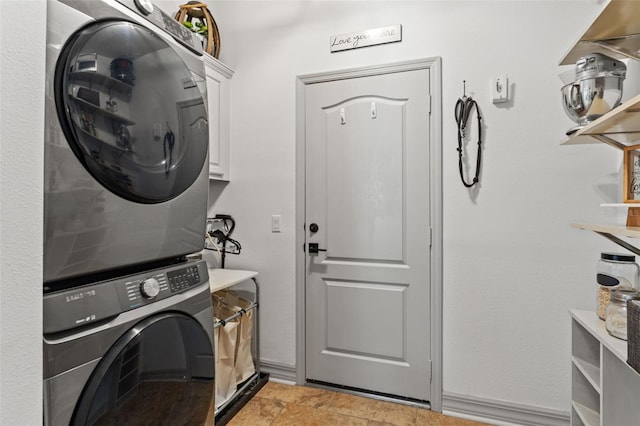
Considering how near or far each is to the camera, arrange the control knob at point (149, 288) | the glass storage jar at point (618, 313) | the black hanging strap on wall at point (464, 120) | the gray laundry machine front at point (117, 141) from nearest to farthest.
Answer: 1. the gray laundry machine front at point (117, 141)
2. the control knob at point (149, 288)
3. the glass storage jar at point (618, 313)
4. the black hanging strap on wall at point (464, 120)

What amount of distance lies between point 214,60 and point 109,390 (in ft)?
6.77

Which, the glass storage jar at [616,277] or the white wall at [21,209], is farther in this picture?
the glass storage jar at [616,277]

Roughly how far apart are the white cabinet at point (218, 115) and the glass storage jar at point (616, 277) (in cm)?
213

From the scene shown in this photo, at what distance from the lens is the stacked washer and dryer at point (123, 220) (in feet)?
2.41

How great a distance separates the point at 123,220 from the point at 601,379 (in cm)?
166

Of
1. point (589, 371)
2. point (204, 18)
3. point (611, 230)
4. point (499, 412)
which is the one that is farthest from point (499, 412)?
point (204, 18)

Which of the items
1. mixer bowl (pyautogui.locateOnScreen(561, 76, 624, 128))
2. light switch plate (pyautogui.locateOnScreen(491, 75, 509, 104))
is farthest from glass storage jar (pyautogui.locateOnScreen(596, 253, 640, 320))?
light switch plate (pyautogui.locateOnScreen(491, 75, 509, 104))

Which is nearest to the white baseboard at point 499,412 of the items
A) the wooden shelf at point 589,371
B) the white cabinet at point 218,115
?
the wooden shelf at point 589,371

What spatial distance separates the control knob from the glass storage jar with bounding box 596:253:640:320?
1675 millimetres

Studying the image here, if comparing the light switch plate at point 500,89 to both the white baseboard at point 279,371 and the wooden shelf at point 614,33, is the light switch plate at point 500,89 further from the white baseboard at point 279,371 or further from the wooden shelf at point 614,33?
the white baseboard at point 279,371

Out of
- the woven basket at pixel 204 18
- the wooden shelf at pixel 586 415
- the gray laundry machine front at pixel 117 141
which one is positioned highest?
the woven basket at pixel 204 18

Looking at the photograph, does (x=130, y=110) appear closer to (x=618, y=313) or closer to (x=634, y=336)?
(x=634, y=336)

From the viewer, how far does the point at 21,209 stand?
625 mm

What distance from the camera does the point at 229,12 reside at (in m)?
2.54
